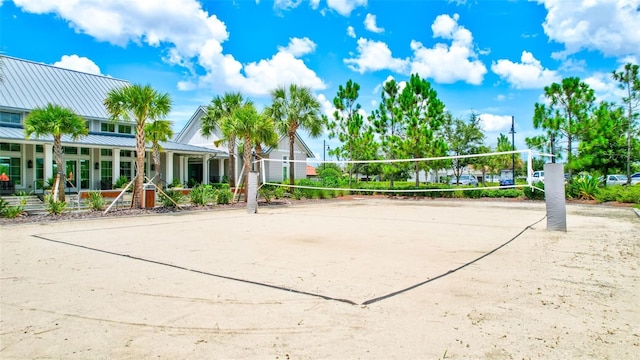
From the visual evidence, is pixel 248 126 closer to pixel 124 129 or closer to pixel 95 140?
pixel 95 140

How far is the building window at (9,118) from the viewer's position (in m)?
21.1

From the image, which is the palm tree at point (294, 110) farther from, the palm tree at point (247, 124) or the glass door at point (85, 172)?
the glass door at point (85, 172)

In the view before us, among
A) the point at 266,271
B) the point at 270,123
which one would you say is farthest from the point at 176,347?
the point at 270,123

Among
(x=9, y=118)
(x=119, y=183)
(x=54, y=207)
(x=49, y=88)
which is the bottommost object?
(x=54, y=207)

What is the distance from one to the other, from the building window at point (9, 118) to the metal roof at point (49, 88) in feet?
2.11

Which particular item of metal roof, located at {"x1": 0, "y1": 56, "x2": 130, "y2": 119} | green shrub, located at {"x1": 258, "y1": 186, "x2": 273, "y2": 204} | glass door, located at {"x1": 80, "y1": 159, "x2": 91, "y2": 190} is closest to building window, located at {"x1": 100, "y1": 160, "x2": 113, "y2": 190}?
glass door, located at {"x1": 80, "y1": 159, "x2": 91, "y2": 190}

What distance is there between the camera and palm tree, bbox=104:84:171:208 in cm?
1469

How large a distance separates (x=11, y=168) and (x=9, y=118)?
2987 millimetres

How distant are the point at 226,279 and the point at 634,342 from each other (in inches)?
170

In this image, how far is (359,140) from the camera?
Answer: 29.5m

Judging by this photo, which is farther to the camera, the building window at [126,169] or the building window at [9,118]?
the building window at [126,169]

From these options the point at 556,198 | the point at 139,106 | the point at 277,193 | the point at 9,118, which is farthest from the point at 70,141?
the point at 556,198

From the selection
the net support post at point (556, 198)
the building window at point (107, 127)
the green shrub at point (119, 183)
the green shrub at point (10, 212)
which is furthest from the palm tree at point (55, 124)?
the net support post at point (556, 198)

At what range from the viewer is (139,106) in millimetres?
14742
